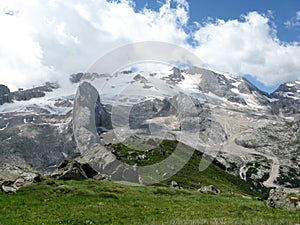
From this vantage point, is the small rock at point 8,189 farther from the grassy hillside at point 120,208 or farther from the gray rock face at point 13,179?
the grassy hillside at point 120,208

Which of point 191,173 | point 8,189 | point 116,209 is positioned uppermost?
point 191,173

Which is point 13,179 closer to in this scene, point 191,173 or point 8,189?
point 8,189

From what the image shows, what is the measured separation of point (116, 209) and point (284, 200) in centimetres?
1989

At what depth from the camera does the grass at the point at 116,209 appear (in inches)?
1148

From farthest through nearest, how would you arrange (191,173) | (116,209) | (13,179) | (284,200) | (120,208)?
(191,173)
(13,179)
(284,200)
(120,208)
(116,209)

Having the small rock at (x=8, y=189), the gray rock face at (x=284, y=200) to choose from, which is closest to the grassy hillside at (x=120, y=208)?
the small rock at (x=8, y=189)

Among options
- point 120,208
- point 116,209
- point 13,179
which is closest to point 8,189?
point 13,179

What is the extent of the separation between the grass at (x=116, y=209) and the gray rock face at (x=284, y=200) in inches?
101

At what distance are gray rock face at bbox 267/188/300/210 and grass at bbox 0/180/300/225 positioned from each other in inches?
101

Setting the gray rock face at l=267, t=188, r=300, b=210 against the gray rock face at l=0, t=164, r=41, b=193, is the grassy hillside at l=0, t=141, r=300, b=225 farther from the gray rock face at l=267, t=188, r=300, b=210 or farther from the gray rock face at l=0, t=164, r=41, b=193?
the gray rock face at l=0, t=164, r=41, b=193

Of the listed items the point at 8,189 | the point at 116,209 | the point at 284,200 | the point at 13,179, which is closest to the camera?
the point at 116,209

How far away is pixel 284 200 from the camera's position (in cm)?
4162

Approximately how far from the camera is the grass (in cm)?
2917

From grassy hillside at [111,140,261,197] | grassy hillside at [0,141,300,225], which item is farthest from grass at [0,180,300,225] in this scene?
grassy hillside at [111,140,261,197]
